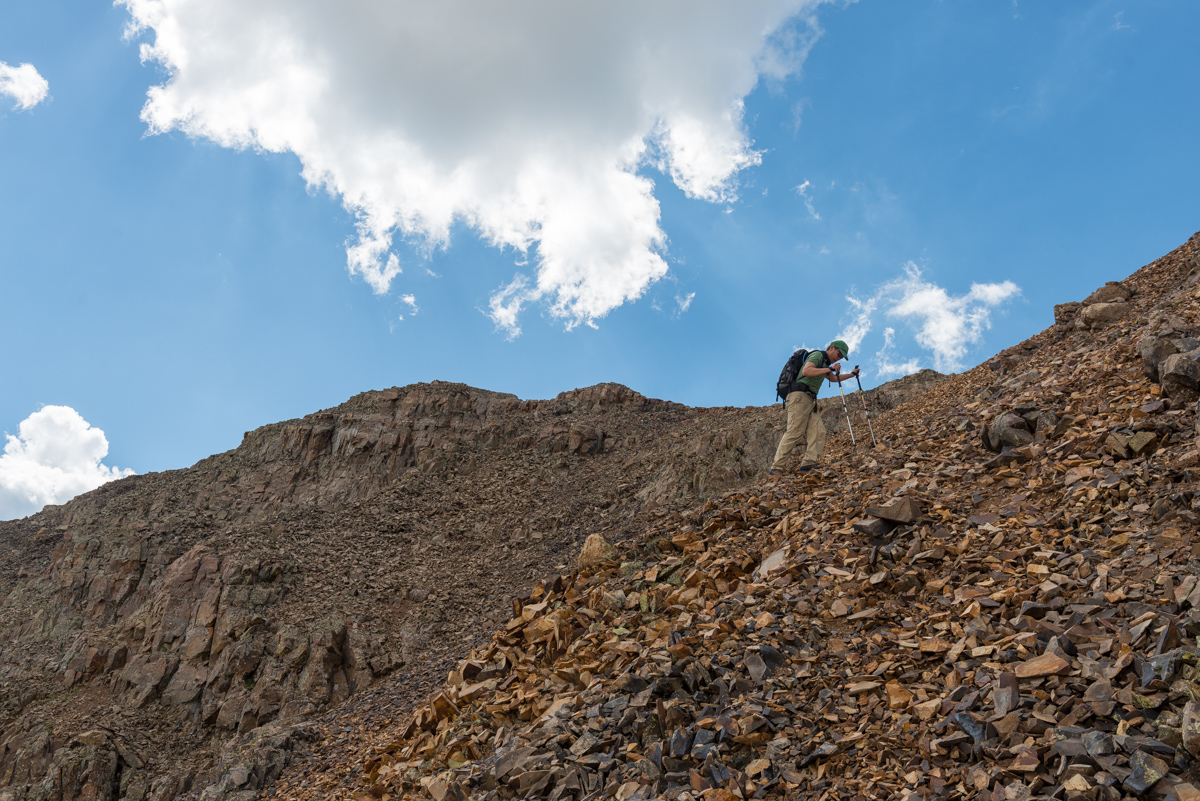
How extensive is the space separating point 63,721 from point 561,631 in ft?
57.6

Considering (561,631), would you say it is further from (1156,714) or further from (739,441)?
(739,441)

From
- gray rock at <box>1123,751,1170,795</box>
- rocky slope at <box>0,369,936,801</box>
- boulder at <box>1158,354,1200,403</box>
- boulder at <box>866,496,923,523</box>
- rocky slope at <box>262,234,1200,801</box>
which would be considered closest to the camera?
gray rock at <box>1123,751,1170,795</box>

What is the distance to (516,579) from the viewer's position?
68.1ft

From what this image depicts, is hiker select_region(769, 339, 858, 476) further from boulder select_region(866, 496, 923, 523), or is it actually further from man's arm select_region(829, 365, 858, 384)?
boulder select_region(866, 496, 923, 523)

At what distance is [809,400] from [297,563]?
59.7 feet

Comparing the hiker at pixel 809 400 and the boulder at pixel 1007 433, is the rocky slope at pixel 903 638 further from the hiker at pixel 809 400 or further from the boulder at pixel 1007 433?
the hiker at pixel 809 400

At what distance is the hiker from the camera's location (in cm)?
1155

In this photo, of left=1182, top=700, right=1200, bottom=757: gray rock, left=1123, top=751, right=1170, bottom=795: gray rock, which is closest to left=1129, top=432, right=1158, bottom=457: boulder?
left=1182, top=700, right=1200, bottom=757: gray rock

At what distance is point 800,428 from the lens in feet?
38.3

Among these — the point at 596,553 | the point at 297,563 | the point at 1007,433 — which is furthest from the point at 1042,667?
the point at 297,563

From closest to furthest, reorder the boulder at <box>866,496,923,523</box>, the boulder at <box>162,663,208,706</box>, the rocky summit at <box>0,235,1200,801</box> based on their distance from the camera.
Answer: the rocky summit at <box>0,235,1200,801</box> < the boulder at <box>866,496,923,523</box> < the boulder at <box>162,663,208,706</box>

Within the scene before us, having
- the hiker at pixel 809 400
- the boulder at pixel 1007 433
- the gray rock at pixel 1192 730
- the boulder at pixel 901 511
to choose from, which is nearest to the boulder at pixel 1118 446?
the boulder at pixel 1007 433

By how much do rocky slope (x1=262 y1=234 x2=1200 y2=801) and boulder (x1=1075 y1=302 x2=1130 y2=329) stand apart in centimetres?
215

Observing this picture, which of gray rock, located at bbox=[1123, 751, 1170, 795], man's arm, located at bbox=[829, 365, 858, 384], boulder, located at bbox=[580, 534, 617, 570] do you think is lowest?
gray rock, located at bbox=[1123, 751, 1170, 795]
